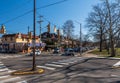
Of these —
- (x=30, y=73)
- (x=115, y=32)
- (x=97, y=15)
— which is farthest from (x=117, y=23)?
(x=30, y=73)

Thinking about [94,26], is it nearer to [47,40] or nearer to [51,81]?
[47,40]

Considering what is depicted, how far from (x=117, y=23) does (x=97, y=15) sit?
18.6 meters

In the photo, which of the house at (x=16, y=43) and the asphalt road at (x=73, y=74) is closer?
the asphalt road at (x=73, y=74)

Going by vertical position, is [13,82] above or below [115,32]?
below

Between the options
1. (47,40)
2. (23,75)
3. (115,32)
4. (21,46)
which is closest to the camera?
(23,75)

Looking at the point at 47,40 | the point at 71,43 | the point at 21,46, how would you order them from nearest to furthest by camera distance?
the point at 21,46 < the point at 47,40 < the point at 71,43

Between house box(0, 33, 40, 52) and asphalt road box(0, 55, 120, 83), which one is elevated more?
house box(0, 33, 40, 52)

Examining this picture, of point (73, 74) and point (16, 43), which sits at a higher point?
point (16, 43)

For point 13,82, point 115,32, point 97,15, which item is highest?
point 97,15

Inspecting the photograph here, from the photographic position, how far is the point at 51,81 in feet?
44.9

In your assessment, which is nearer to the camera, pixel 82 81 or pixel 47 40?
pixel 82 81

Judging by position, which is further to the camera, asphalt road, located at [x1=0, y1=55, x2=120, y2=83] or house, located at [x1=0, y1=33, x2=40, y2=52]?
house, located at [x1=0, y1=33, x2=40, y2=52]

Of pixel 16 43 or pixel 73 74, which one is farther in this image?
pixel 16 43

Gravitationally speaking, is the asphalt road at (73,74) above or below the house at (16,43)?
below
